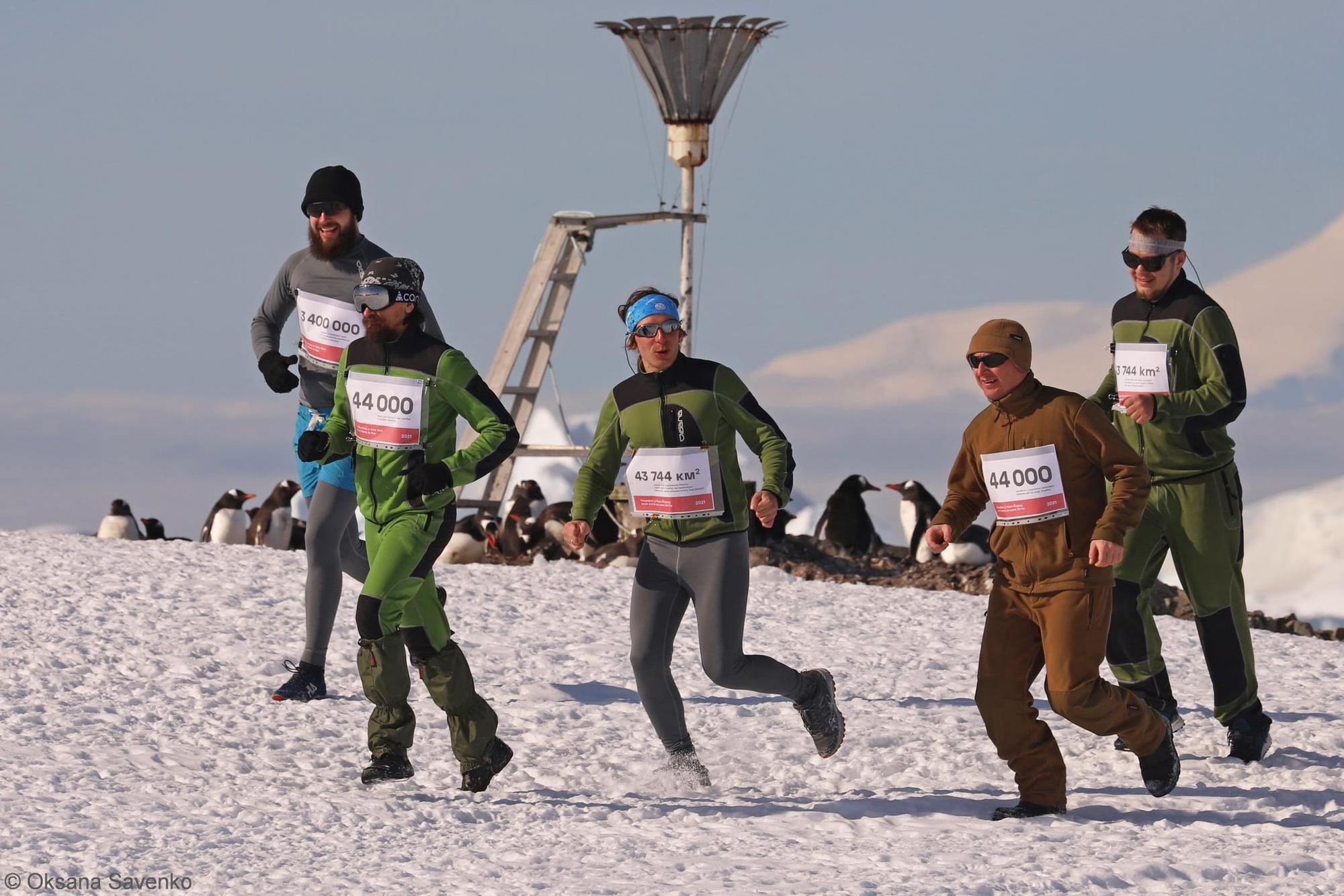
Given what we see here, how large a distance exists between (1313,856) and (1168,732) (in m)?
0.74

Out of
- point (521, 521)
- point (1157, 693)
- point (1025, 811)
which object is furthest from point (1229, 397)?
point (521, 521)

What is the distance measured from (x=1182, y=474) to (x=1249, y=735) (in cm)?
120

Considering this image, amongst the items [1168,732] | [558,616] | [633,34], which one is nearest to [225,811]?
[1168,732]

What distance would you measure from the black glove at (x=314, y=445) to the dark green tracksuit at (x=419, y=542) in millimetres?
145

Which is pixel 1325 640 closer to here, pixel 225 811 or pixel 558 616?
pixel 558 616

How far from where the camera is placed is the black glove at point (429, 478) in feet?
21.2

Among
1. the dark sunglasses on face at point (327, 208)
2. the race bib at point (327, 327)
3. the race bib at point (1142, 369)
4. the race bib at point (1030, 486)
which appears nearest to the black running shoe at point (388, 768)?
the race bib at point (327, 327)

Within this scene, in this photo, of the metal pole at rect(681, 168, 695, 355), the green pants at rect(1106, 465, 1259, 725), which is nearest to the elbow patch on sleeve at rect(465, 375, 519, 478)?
the green pants at rect(1106, 465, 1259, 725)

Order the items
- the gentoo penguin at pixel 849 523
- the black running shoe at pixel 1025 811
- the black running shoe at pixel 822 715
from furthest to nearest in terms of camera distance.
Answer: the gentoo penguin at pixel 849 523 → the black running shoe at pixel 822 715 → the black running shoe at pixel 1025 811

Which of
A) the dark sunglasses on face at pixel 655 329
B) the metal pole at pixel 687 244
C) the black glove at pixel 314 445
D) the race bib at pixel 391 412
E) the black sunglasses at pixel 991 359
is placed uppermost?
the metal pole at pixel 687 244

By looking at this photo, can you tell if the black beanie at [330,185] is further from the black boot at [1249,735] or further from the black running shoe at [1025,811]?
the black boot at [1249,735]

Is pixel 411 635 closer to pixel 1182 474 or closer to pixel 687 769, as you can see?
pixel 687 769

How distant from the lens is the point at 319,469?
322 inches

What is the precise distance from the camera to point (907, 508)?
2025 cm
